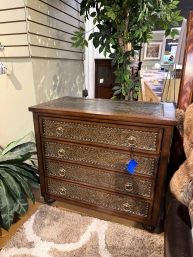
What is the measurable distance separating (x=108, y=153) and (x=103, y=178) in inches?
7.4

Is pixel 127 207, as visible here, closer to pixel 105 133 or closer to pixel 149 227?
pixel 149 227

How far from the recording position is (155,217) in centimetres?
104

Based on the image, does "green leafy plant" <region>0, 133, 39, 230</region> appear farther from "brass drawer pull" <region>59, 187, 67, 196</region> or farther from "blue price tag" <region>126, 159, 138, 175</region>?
"blue price tag" <region>126, 159, 138, 175</region>

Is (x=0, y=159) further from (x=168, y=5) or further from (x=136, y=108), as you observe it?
(x=168, y=5)

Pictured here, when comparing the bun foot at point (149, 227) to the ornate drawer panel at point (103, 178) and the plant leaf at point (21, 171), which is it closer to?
the ornate drawer panel at point (103, 178)

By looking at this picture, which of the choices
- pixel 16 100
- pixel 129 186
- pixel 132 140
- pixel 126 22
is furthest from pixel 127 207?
pixel 126 22

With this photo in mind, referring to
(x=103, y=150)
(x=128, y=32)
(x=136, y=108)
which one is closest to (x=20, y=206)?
(x=103, y=150)

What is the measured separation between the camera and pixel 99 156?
3.43 ft

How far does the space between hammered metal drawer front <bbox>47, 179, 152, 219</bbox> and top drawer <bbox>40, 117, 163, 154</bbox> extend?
→ 36 cm

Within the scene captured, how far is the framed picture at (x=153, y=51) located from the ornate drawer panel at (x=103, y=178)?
21.6 ft

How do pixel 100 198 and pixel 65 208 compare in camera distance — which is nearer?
Answer: pixel 100 198

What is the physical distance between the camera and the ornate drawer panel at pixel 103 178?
3.31 feet

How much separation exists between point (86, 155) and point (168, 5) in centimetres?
124

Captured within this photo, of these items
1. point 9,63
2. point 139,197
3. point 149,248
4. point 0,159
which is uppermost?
point 9,63
